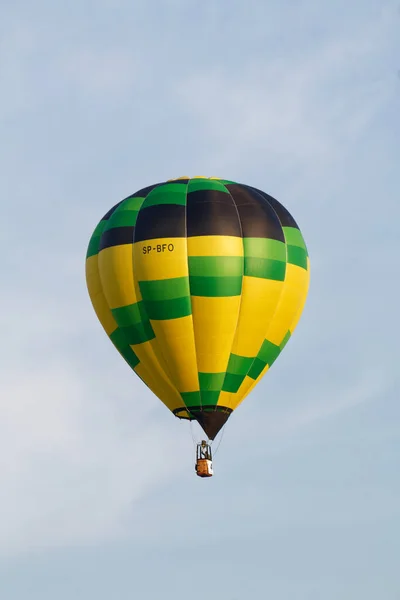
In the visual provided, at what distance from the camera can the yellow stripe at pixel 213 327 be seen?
51.2 m

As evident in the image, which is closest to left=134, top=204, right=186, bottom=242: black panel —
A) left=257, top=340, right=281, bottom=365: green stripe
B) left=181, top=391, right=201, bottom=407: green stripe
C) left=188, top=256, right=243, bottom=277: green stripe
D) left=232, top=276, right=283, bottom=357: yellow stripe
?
left=188, top=256, right=243, bottom=277: green stripe

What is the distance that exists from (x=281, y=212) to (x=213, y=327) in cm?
439

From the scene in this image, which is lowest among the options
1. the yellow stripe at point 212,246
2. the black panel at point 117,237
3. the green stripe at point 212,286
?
the green stripe at point 212,286

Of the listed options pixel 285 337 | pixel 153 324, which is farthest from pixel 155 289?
pixel 285 337

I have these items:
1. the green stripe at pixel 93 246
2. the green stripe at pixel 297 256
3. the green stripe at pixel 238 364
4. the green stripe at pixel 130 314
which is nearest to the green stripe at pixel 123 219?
the green stripe at pixel 93 246

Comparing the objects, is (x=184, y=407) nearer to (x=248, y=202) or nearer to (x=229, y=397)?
(x=229, y=397)

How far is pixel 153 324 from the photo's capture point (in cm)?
5169

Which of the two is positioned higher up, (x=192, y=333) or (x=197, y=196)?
(x=197, y=196)

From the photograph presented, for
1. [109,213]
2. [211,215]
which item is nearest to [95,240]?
[109,213]

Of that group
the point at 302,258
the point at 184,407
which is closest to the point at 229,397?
the point at 184,407

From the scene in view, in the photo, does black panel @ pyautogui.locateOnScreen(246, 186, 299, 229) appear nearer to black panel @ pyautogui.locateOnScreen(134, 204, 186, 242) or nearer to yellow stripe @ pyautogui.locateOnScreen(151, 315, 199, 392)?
black panel @ pyautogui.locateOnScreen(134, 204, 186, 242)

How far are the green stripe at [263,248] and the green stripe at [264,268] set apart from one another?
12 centimetres

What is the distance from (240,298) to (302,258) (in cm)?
303

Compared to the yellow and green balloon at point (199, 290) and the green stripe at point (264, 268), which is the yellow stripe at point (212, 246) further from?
the green stripe at point (264, 268)
